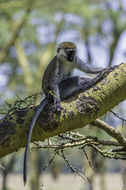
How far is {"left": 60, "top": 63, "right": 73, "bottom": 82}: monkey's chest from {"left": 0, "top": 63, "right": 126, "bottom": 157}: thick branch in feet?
2.89

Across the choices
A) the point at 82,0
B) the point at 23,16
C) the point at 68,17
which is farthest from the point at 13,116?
the point at 68,17

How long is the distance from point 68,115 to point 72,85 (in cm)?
75

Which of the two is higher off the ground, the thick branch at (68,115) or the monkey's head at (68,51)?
the monkey's head at (68,51)

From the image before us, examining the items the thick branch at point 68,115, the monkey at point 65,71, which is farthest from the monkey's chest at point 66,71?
the thick branch at point 68,115

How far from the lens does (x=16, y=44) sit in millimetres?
9812

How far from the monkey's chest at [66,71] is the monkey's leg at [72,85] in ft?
0.22

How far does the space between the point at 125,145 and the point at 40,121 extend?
62 centimetres

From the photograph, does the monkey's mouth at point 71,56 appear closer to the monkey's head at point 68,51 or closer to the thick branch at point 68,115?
the monkey's head at point 68,51

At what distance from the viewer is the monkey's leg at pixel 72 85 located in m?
2.40

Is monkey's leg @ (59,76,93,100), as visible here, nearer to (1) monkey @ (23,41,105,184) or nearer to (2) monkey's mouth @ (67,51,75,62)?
(1) monkey @ (23,41,105,184)

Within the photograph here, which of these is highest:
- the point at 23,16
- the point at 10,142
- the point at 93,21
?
the point at 93,21

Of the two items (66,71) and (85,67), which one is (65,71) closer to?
(66,71)

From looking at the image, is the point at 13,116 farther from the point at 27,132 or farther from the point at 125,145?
the point at 125,145

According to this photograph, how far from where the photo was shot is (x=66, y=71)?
2.75m
